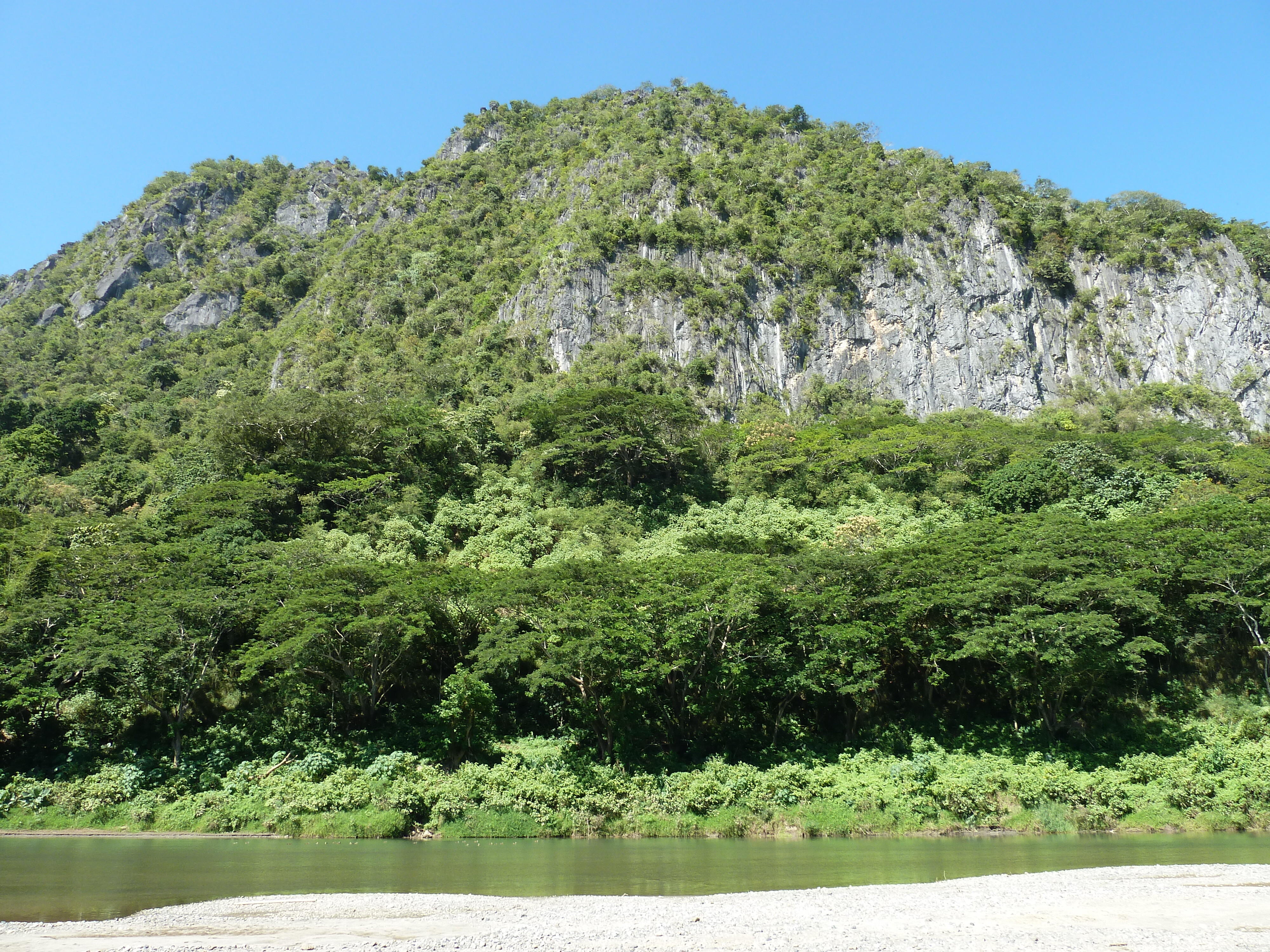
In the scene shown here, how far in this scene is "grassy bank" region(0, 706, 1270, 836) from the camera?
22.4 meters

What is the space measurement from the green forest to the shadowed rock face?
6.03 meters

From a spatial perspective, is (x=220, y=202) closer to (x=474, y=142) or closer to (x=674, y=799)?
(x=474, y=142)

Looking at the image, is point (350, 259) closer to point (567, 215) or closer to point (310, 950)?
point (567, 215)

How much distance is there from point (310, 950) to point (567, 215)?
3521 inches

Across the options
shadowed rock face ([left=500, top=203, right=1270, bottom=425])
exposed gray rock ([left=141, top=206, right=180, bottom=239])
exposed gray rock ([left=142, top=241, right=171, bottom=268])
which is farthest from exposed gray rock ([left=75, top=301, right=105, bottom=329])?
shadowed rock face ([left=500, top=203, right=1270, bottom=425])

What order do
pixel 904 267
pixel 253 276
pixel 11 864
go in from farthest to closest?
pixel 253 276 → pixel 904 267 → pixel 11 864

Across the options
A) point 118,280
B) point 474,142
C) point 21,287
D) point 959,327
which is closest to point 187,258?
point 118,280

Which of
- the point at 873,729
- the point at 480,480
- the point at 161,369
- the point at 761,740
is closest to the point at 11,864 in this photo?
the point at 761,740

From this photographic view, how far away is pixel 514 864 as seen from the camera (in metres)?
17.1

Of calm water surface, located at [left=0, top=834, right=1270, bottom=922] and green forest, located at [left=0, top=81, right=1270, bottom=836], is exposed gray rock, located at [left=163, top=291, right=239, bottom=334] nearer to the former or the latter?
green forest, located at [left=0, top=81, right=1270, bottom=836]

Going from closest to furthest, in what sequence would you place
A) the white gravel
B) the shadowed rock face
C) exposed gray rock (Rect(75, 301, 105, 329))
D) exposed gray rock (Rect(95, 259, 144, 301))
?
the white gravel, the shadowed rock face, exposed gray rock (Rect(75, 301, 105, 329)), exposed gray rock (Rect(95, 259, 144, 301))

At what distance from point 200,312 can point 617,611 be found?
99320 millimetres

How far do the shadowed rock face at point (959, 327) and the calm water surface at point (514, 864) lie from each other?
5726cm

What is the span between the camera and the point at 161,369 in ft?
284
